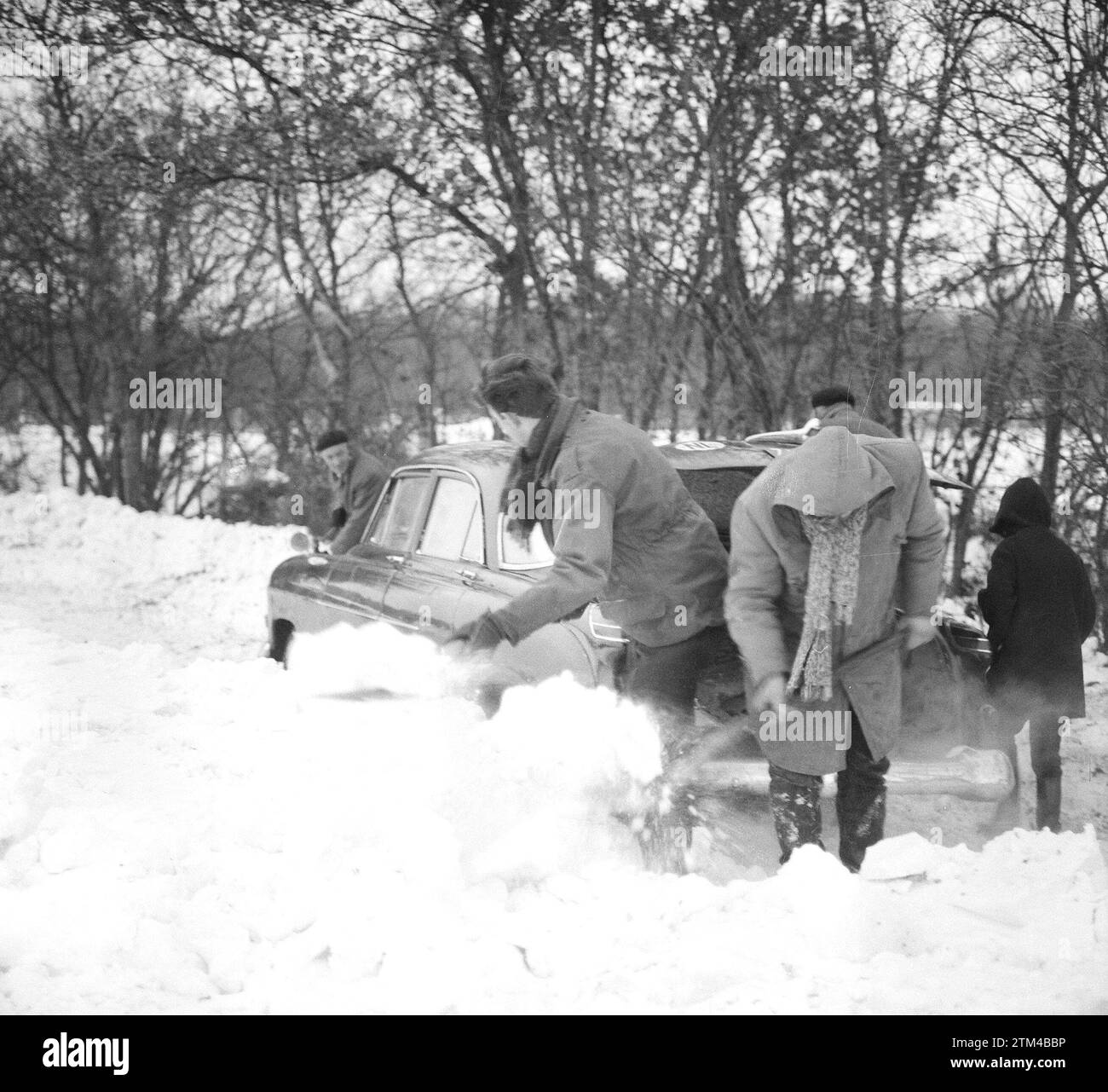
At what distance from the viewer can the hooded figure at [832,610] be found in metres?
3.83

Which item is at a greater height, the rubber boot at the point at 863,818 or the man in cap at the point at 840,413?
the man in cap at the point at 840,413

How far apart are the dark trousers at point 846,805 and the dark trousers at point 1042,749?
1551 mm

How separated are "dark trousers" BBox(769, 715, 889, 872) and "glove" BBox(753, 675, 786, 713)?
24 cm

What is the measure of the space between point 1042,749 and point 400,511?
345 cm

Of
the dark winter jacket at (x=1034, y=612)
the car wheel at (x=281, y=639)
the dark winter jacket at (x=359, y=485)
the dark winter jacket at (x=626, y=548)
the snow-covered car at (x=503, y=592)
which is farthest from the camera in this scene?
the dark winter jacket at (x=359, y=485)

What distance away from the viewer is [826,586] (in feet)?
12.6

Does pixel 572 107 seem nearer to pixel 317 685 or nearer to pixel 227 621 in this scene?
pixel 227 621

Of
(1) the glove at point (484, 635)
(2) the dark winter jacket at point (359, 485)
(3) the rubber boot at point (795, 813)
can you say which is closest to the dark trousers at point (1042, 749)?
(3) the rubber boot at point (795, 813)


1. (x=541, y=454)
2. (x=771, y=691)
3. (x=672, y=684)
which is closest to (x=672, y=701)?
(x=672, y=684)

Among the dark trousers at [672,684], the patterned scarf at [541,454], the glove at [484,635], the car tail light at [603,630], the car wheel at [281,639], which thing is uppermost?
the patterned scarf at [541,454]

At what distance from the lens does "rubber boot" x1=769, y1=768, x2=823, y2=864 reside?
13.0 feet

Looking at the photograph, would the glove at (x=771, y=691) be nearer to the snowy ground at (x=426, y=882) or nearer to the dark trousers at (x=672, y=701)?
the dark trousers at (x=672, y=701)
